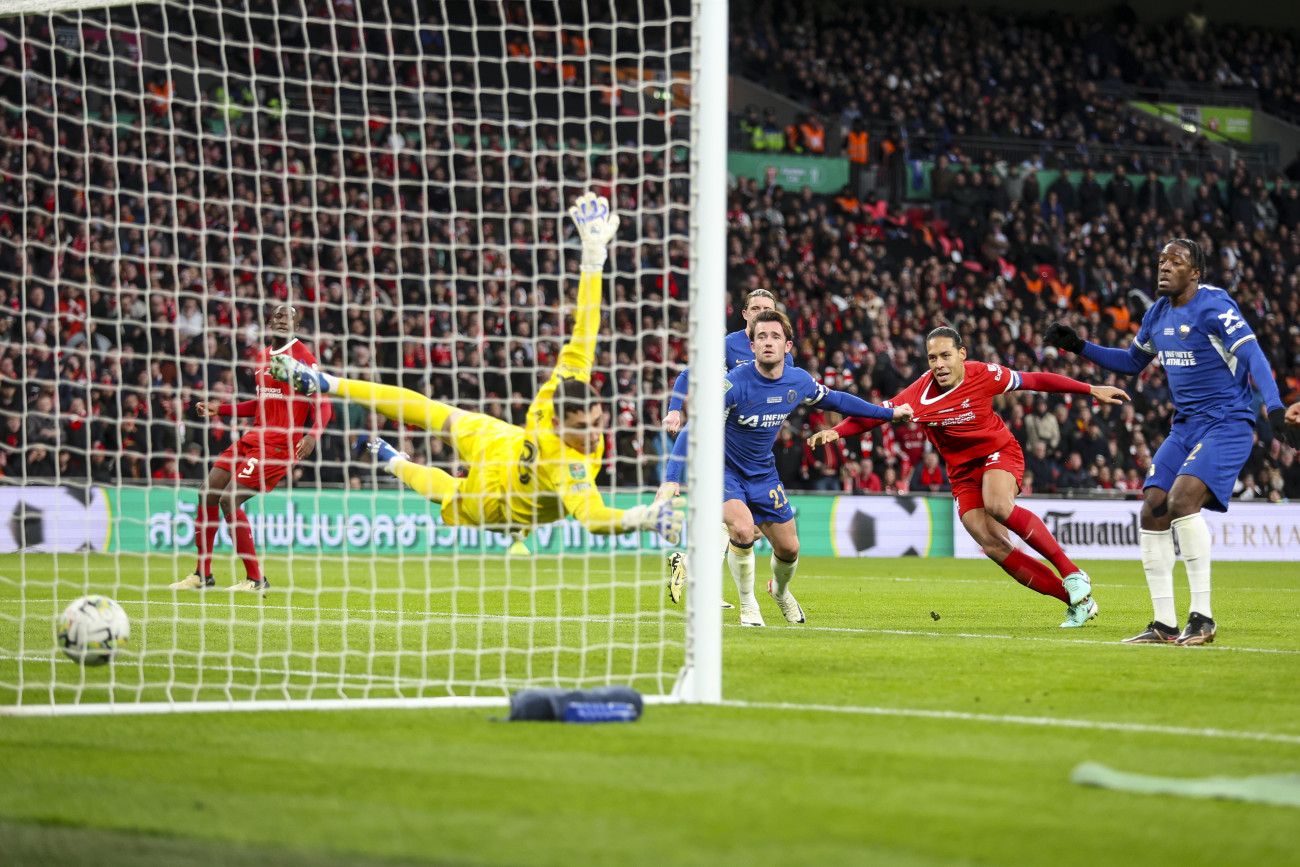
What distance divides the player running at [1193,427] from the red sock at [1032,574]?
4.07 feet

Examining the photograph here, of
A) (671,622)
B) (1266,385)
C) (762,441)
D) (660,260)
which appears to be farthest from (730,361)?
(660,260)

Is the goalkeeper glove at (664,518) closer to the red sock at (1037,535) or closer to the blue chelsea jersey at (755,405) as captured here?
the blue chelsea jersey at (755,405)

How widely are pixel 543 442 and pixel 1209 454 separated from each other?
3.96 meters

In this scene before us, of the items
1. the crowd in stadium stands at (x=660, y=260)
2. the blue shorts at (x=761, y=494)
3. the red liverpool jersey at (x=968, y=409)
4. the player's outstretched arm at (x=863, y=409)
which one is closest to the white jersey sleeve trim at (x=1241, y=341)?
the red liverpool jersey at (x=968, y=409)

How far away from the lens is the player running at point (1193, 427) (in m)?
8.37

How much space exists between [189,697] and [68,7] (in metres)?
3.20

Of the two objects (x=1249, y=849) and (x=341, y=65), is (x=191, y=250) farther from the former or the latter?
(x=1249, y=849)

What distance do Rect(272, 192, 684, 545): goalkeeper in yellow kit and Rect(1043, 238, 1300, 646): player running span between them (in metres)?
3.01

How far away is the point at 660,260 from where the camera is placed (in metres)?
19.0

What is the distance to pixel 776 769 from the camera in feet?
14.2

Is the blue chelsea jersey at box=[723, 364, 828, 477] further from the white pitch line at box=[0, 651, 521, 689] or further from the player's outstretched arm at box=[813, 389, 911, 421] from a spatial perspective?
the white pitch line at box=[0, 651, 521, 689]

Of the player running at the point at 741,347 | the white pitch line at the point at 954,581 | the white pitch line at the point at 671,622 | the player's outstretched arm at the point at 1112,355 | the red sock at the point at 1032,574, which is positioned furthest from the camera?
the white pitch line at the point at 954,581

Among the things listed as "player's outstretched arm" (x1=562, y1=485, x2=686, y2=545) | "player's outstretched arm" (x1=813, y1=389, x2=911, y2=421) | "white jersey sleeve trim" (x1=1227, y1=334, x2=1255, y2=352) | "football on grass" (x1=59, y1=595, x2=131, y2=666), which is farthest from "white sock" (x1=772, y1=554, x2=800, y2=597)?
"football on grass" (x1=59, y1=595, x2=131, y2=666)

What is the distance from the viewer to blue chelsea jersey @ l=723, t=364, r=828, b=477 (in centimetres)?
980
